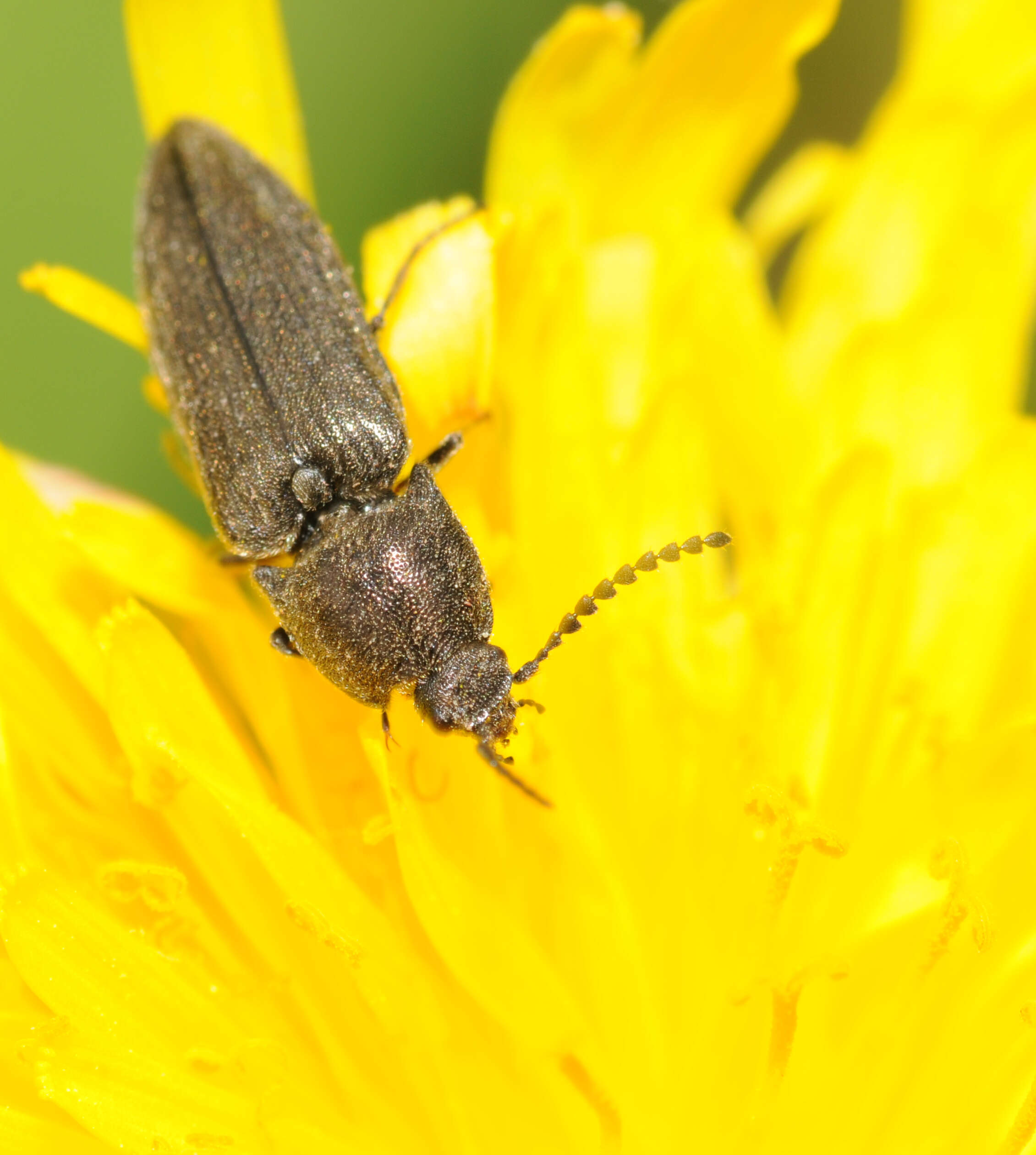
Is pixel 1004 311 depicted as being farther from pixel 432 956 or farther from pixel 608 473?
pixel 432 956

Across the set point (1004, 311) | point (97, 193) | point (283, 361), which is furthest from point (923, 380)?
point (97, 193)

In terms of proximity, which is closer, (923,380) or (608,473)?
(608,473)

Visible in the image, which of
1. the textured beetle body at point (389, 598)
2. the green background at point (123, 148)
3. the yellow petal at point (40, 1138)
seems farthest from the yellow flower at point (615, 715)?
the green background at point (123, 148)

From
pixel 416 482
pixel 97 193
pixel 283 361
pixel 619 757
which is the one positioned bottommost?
pixel 619 757

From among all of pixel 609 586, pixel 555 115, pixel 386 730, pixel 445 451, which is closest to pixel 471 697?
pixel 386 730

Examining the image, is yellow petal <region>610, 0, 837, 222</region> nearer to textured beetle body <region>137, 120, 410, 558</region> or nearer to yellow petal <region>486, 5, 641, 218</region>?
yellow petal <region>486, 5, 641, 218</region>

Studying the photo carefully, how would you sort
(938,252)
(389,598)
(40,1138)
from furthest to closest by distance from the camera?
1. (938,252)
2. (389,598)
3. (40,1138)

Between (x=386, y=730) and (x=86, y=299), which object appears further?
(x=86, y=299)

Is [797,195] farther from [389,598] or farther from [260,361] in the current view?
[389,598]
